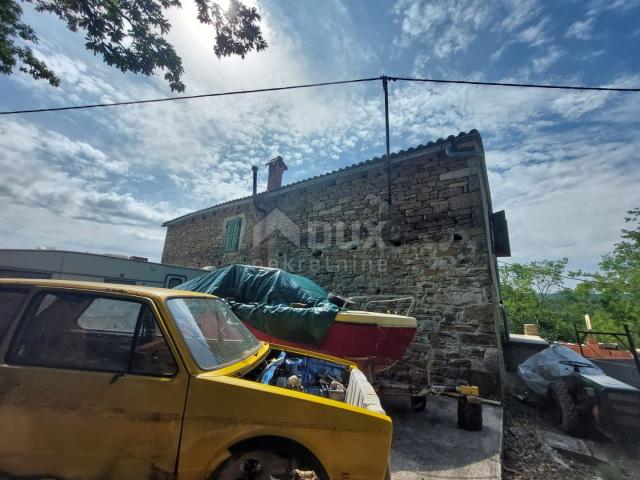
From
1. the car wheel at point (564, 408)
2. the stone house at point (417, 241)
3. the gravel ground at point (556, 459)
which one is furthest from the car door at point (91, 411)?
the car wheel at point (564, 408)

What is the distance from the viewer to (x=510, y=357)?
22.1 ft

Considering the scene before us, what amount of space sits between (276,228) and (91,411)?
7479mm

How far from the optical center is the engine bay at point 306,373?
6.96 ft

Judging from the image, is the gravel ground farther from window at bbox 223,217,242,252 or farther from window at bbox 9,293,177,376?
window at bbox 223,217,242,252

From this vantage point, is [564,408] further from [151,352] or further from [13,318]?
[13,318]

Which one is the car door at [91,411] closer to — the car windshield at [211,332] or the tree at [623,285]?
the car windshield at [211,332]

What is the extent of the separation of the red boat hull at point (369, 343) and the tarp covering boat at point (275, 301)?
0.19 m

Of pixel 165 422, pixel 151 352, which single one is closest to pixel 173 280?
pixel 151 352

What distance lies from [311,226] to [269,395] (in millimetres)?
6608

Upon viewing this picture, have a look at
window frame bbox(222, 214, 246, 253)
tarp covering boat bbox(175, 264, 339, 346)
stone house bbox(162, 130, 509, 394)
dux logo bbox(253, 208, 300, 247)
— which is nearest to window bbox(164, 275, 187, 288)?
stone house bbox(162, 130, 509, 394)

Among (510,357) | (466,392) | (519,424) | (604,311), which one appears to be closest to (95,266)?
(466,392)

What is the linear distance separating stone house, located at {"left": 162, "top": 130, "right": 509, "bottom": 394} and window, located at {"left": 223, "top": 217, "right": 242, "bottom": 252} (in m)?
1.13

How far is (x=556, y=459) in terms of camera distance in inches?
129

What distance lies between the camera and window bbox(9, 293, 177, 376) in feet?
5.51
